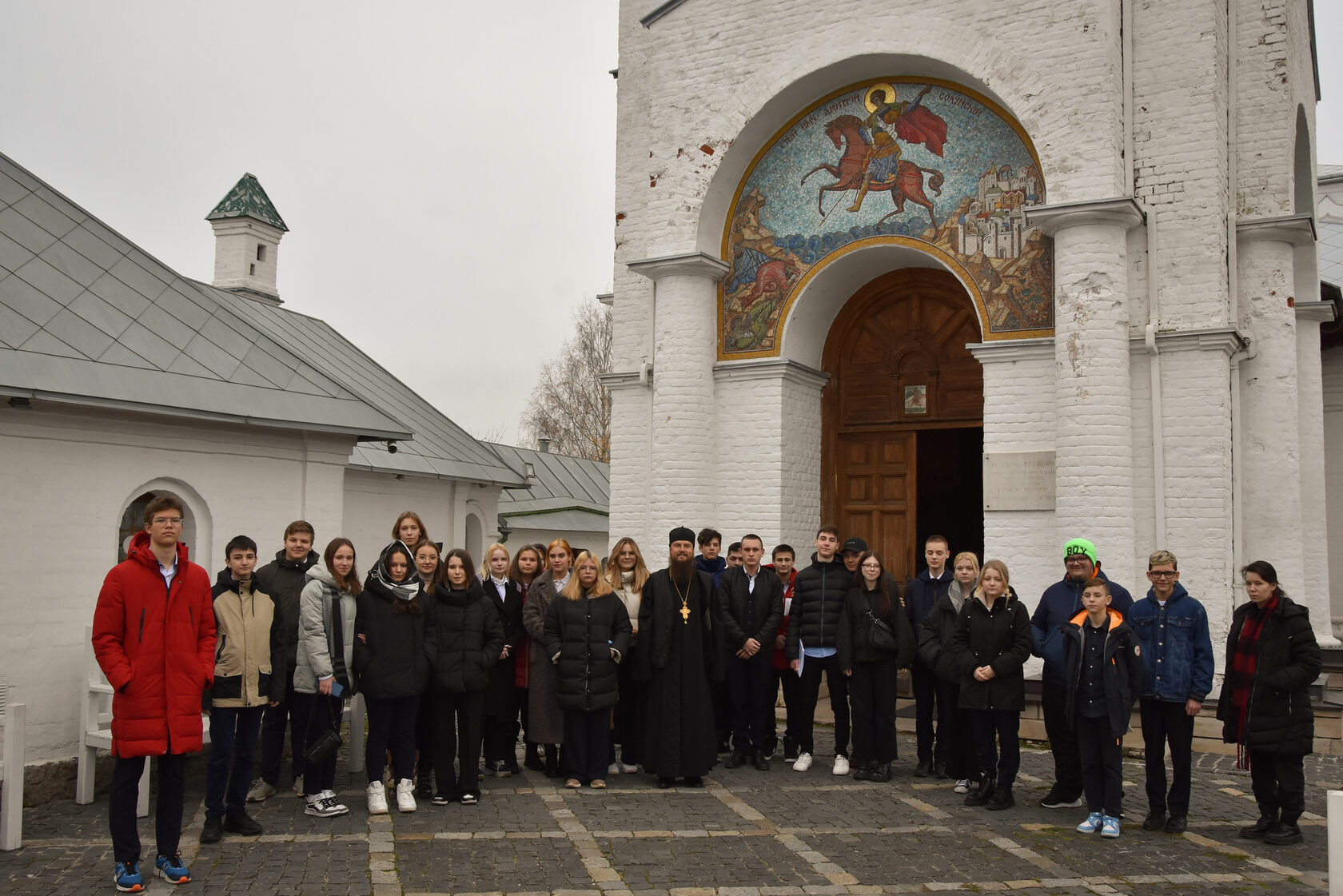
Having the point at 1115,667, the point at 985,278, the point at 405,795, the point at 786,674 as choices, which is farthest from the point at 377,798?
the point at 985,278

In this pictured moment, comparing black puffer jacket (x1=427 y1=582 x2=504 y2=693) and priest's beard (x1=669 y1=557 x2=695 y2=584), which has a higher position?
priest's beard (x1=669 y1=557 x2=695 y2=584)

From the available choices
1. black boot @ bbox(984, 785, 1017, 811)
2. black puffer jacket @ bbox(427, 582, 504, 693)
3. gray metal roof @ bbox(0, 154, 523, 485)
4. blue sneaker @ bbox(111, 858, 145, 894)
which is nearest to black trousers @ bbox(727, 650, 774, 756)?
black boot @ bbox(984, 785, 1017, 811)

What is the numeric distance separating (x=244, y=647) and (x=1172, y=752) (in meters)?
5.54

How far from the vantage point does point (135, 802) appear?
5586 mm

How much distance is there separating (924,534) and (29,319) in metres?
10.0

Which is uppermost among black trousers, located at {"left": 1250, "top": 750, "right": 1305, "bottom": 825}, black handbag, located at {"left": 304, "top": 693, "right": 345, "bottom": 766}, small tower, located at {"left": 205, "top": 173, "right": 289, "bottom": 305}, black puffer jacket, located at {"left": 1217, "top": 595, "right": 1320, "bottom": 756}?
small tower, located at {"left": 205, "top": 173, "right": 289, "bottom": 305}

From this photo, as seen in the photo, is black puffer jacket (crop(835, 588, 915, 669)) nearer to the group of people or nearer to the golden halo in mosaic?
the group of people

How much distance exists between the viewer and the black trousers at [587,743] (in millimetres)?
7750

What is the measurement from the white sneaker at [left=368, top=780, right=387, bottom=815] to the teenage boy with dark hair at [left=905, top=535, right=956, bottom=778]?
375 centimetres

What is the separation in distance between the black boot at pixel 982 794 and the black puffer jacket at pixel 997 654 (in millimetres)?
572

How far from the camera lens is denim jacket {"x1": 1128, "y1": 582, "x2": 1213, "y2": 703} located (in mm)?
6766

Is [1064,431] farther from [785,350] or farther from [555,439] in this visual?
[555,439]

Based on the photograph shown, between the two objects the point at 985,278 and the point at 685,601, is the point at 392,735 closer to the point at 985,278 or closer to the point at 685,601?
the point at 685,601

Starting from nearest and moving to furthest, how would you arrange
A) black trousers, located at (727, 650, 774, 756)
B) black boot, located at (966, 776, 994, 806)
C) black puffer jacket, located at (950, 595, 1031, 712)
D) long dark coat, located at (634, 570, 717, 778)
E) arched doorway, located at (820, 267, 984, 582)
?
black puffer jacket, located at (950, 595, 1031, 712), black boot, located at (966, 776, 994, 806), long dark coat, located at (634, 570, 717, 778), black trousers, located at (727, 650, 774, 756), arched doorway, located at (820, 267, 984, 582)
